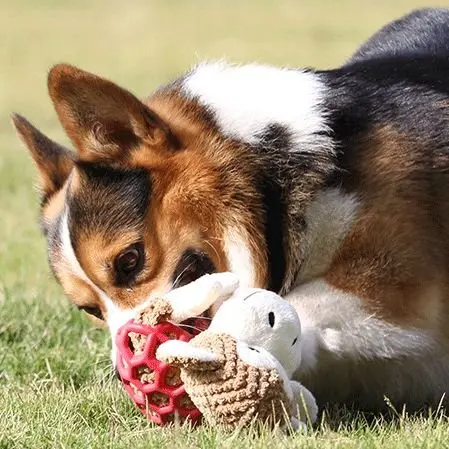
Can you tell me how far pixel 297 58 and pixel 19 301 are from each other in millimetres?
12450

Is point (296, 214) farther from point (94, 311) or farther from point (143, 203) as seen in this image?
point (94, 311)

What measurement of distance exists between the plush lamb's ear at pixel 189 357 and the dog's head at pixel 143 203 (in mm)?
468

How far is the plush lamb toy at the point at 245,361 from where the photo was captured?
11.1 ft

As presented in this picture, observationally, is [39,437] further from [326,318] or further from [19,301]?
[19,301]

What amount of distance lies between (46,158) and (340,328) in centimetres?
159

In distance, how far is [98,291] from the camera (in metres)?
3.96

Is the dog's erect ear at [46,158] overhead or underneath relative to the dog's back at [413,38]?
underneath

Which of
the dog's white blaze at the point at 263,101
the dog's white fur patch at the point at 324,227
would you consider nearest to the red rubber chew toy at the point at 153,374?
the dog's white fur patch at the point at 324,227

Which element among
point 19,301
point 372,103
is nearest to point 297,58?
point 19,301

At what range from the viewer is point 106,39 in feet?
69.6

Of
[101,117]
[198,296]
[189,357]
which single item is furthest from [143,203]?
[189,357]

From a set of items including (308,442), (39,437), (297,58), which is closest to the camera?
(308,442)

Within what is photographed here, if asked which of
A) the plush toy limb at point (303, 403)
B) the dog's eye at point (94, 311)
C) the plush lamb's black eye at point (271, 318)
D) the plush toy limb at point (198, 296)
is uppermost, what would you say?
the plush toy limb at point (198, 296)

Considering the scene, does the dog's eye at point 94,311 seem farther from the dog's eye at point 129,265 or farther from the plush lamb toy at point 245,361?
the plush lamb toy at point 245,361
